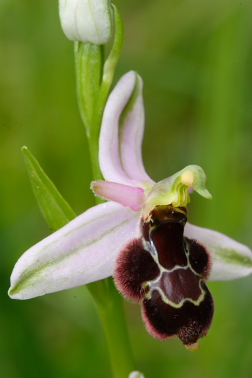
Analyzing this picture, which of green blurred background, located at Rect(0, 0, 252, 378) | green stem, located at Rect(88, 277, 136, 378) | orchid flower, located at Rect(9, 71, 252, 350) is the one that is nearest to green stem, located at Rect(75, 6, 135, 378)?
green stem, located at Rect(88, 277, 136, 378)

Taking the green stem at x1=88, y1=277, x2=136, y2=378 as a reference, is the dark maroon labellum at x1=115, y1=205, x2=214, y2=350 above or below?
above

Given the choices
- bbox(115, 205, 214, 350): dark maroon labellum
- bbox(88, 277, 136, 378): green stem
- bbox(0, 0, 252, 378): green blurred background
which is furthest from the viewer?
bbox(0, 0, 252, 378): green blurred background

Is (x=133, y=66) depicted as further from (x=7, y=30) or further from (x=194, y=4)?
(x=7, y=30)

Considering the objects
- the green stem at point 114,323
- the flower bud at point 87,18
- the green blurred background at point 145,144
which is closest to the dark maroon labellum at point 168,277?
the green stem at point 114,323

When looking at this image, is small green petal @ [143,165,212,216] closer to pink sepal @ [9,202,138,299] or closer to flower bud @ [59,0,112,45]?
pink sepal @ [9,202,138,299]

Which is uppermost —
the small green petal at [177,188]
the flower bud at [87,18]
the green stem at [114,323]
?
the flower bud at [87,18]

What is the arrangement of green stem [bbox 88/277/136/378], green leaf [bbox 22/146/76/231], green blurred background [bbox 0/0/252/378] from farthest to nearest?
green blurred background [bbox 0/0/252/378] → green stem [bbox 88/277/136/378] → green leaf [bbox 22/146/76/231]

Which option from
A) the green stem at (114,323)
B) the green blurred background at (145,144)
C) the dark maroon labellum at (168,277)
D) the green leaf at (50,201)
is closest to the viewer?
the dark maroon labellum at (168,277)

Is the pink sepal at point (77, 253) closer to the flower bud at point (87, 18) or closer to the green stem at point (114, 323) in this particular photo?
the green stem at point (114, 323)
